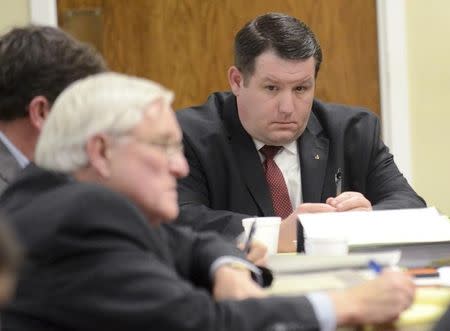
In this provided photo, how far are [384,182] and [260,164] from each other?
42cm

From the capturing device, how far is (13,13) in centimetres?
432

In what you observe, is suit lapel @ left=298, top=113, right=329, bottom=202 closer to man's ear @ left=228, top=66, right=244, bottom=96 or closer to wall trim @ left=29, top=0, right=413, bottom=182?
man's ear @ left=228, top=66, right=244, bottom=96

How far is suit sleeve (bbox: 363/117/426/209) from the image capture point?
290 centimetres

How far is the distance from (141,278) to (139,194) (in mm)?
227

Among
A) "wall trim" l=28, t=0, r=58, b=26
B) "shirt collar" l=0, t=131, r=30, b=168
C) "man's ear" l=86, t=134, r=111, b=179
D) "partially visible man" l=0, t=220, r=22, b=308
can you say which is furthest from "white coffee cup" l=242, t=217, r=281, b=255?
"wall trim" l=28, t=0, r=58, b=26

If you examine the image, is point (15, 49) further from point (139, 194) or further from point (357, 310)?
point (357, 310)

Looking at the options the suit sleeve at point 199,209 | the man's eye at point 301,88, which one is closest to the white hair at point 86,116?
the suit sleeve at point 199,209

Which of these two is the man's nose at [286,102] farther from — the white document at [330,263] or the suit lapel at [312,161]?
the white document at [330,263]

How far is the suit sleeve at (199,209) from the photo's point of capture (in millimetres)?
2574

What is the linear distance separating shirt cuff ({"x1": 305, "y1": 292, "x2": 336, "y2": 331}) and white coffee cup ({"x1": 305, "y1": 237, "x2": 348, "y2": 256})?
1.86ft

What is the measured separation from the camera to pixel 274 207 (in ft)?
9.48

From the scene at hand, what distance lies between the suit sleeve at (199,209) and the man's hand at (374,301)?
965 mm

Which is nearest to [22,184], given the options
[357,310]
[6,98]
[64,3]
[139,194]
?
[139,194]

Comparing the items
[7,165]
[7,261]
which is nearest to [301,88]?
[7,165]
